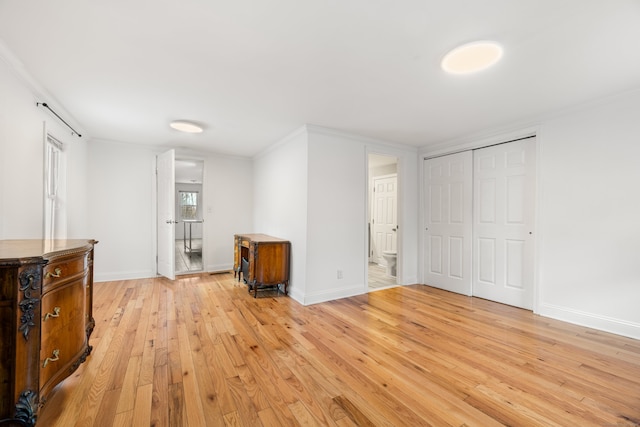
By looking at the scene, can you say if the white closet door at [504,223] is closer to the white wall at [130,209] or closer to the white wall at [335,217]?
the white wall at [335,217]

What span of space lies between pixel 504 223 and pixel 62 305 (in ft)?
14.2

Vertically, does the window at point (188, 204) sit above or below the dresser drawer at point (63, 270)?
above

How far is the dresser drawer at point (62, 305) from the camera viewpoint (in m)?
1.35

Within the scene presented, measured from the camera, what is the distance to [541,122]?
305cm

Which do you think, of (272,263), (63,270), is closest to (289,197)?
(272,263)

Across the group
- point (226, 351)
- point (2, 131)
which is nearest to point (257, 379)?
point (226, 351)

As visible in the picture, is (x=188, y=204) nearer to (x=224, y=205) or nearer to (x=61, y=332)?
(x=224, y=205)

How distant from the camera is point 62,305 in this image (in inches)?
58.9

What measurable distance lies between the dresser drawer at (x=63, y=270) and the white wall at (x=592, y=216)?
424 cm

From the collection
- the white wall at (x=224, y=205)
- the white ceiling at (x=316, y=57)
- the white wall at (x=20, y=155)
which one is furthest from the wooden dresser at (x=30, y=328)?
the white wall at (x=224, y=205)

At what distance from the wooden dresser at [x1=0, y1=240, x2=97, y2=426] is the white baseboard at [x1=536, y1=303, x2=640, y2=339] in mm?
4222

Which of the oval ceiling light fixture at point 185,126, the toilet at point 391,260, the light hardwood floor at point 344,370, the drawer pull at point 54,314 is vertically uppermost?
the oval ceiling light fixture at point 185,126

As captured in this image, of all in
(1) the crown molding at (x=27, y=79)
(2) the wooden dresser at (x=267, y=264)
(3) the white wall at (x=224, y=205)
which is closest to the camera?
(1) the crown molding at (x=27, y=79)

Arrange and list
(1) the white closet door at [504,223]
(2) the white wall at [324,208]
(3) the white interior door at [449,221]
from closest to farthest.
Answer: (1) the white closet door at [504,223] < (2) the white wall at [324,208] < (3) the white interior door at [449,221]
